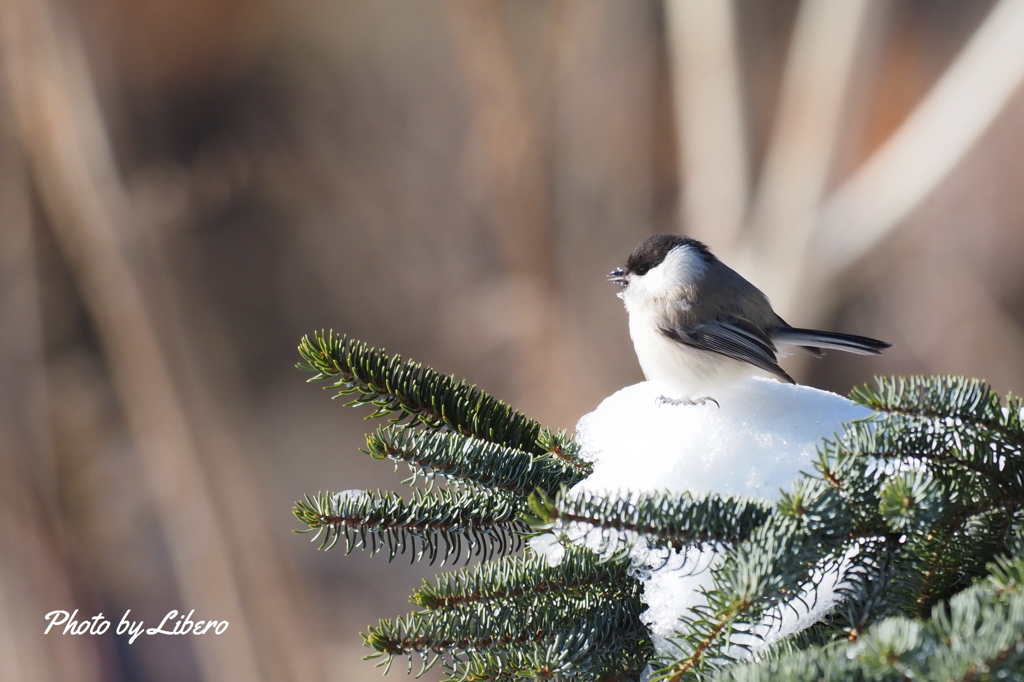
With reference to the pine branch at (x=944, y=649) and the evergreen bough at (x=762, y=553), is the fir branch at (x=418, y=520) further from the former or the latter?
the pine branch at (x=944, y=649)

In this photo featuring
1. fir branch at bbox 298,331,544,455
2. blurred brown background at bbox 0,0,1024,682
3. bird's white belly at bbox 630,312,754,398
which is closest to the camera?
fir branch at bbox 298,331,544,455

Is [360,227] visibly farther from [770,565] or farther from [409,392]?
[770,565]

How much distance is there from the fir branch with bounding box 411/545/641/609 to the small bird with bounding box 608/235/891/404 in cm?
32

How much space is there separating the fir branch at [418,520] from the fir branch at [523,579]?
29mm

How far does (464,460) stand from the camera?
443 millimetres

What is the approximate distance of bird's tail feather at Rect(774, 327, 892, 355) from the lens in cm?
70

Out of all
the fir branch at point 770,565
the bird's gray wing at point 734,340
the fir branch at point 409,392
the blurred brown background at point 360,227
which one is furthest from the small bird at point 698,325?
the blurred brown background at point 360,227

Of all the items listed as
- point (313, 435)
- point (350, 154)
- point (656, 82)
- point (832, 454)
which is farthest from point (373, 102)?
point (832, 454)

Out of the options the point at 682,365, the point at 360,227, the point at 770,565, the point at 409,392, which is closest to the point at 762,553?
the point at 770,565

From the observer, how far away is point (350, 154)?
1835mm

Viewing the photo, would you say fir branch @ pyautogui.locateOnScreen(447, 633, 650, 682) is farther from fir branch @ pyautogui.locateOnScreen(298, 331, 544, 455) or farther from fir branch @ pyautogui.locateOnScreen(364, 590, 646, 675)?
fir branch @ pyautogui.locateOnScreen(298, 331, 544, 455)

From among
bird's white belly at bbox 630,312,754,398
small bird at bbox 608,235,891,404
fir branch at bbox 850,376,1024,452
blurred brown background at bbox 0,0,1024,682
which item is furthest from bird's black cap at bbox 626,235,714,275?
blurred brown background at bbox 0,0,1024,682

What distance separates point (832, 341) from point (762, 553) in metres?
0.52

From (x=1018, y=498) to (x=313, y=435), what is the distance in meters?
1.78
